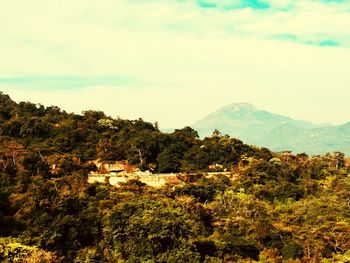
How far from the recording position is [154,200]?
3550 centimetres

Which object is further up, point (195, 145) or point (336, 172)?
point (195, 145)

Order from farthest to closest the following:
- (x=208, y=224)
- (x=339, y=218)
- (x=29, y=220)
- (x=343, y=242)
A: 1. (x=339, y=218)
2. (x=208, y=224)
3. (x=343, y=242)
4. (x=29, y=220)

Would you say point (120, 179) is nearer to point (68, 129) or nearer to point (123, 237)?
point (68, 129)

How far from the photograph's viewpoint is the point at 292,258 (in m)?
30.5

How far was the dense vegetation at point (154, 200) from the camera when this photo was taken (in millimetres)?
26766

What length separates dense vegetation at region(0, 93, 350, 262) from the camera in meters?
26.8

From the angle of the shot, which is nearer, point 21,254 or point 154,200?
point 21,254

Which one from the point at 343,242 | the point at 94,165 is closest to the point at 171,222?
the point at 343,242

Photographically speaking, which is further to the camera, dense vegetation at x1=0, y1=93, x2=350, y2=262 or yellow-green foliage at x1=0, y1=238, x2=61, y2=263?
dense vegetation at x1=0, y1=93, x2=350, y2=262

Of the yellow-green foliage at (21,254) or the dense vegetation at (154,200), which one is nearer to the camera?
the yellow-green foliage at (21,254)

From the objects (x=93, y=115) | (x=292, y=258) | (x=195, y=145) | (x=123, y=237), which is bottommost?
(x=292, y=258)

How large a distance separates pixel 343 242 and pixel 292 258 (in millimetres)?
5013

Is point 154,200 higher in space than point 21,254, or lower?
higher

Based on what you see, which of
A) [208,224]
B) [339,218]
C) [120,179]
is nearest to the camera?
[208,224]
